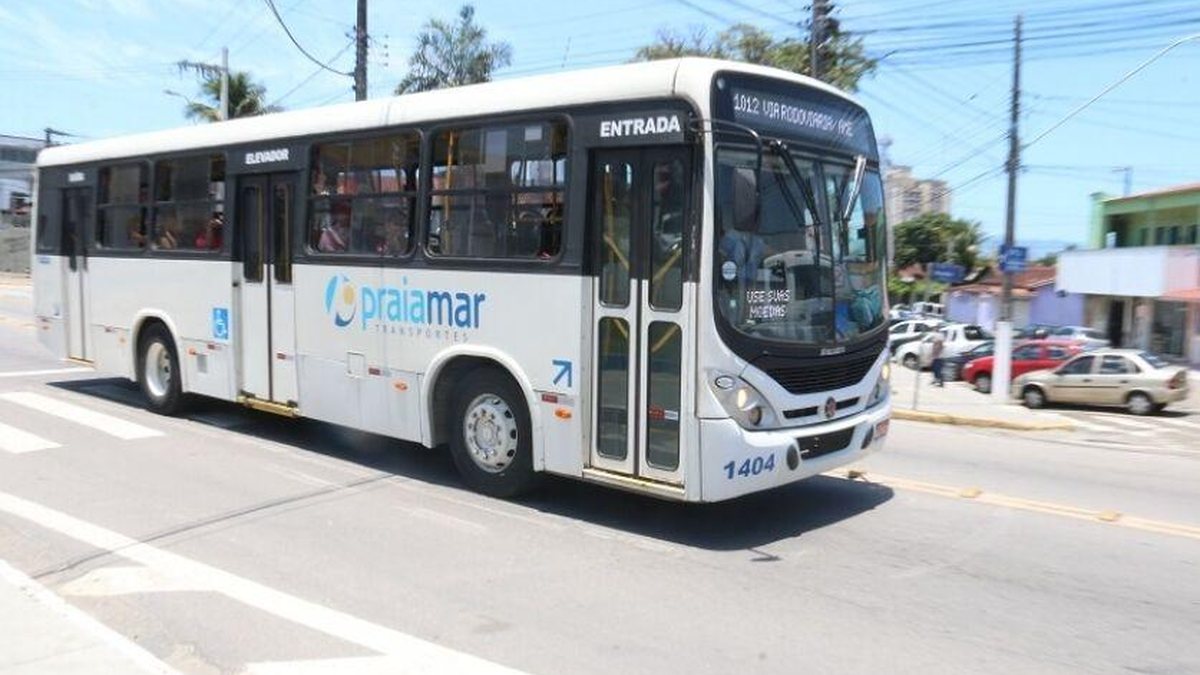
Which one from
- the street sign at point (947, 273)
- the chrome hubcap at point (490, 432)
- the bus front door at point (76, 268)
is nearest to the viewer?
the chrome hubcap at point (490, 432)

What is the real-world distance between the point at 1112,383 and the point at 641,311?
1853cm

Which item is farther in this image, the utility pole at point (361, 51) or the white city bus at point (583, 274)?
the utility pole at point (361, 51)

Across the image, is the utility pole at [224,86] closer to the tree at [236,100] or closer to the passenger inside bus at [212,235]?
the tree at [236,100]

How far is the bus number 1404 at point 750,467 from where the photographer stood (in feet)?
20.0

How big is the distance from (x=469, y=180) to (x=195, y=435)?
4.83 metres

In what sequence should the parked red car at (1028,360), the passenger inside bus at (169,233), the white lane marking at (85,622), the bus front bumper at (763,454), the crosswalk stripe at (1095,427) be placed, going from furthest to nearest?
the parked red car at (1028,360), the crosswalk stripe at (1095,427), the passenger inside bus at (169,233), the bus front bumper at (763,454), the white lane marking at (85,622)

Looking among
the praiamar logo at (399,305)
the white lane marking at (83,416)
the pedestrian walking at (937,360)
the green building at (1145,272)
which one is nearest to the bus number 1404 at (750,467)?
the praiamar logo at (399,305)

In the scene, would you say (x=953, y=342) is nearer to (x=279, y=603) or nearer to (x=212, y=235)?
(x=212, y=235)

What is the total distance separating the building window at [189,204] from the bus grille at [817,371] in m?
6.36

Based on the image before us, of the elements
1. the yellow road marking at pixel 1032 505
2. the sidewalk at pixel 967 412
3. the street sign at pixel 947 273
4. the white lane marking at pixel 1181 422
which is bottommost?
the white lane marking at pixel 1181 422

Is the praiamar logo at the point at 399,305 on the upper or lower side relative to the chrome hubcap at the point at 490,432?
upper

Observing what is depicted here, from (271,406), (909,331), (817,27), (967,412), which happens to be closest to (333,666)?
(271,406)

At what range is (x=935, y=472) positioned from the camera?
9.49 m

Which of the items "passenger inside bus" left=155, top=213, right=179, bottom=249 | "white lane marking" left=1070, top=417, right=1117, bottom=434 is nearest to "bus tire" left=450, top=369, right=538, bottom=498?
"passenger inside bus" left=155, top=213, right=179, bottom=249
